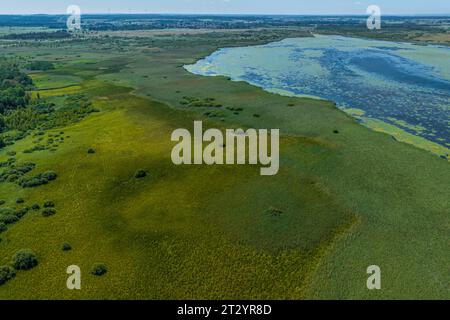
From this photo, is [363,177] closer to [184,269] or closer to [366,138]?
[366,138]

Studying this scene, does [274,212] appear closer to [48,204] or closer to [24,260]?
[24,260]

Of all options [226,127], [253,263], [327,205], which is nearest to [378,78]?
[226,127]

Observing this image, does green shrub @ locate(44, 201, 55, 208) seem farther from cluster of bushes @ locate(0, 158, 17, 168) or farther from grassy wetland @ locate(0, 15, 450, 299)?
cluster of bushes @ locate(0, 158, 17, 168)

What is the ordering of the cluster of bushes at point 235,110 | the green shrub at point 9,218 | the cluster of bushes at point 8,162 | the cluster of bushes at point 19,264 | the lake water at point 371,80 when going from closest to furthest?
the cluster of bushes at point 19,264 < the green shrub at point 9,218 < the cluster of bushes at point 8,162 < the lake water at point 371,80 < the cluster of bushes at point 235,110

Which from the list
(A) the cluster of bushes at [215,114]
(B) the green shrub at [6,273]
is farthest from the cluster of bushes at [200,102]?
(B) the green shrub at [6,273]

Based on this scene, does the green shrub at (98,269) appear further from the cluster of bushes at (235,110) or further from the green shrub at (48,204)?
the cluster of bushes at (235,110)

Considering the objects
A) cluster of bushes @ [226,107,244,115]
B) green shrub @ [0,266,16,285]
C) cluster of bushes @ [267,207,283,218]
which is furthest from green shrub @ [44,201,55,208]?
cluster of bushes @ [226,107,244,115]

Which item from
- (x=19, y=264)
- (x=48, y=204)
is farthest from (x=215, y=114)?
(x=19, y=264)
